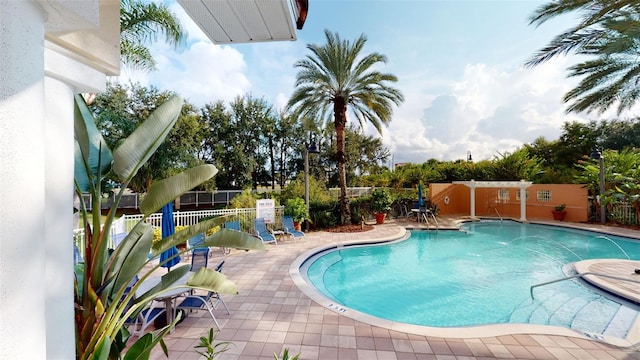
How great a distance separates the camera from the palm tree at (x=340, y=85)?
12.7 meters

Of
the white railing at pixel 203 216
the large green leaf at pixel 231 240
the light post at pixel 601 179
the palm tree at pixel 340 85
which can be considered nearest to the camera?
the large green leaf at pixel 231 240

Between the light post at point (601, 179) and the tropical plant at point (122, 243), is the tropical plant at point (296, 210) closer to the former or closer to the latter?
the tropical plant at point (122, 243)

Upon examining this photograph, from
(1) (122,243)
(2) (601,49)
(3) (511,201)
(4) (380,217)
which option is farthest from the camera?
(3) (511,201)

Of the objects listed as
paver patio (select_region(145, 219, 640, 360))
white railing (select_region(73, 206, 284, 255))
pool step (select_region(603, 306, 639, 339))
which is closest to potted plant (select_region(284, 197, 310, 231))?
white railing (select_region(73, 206, 284, 255))

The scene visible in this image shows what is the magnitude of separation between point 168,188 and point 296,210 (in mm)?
10116

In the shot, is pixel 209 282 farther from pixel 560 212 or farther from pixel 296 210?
pixel 560 212

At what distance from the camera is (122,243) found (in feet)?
6.36

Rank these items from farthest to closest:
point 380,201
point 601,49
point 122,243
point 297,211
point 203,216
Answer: point 380,201 < point 297,211 < point 203,216 < point 601,49 < point 122,243

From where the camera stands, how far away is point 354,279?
7848 mm

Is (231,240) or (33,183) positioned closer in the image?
(33,183)

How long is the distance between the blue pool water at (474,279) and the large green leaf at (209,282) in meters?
4.80

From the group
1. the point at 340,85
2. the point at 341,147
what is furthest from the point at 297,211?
the point at 340,85

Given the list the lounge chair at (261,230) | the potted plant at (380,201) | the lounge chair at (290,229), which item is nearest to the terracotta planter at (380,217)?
the potted plant at (380,201)

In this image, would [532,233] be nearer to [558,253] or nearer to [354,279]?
[558,253]
